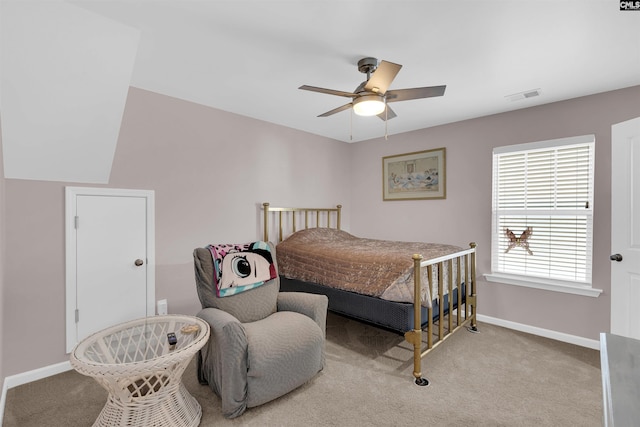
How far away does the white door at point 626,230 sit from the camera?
7.04 ft

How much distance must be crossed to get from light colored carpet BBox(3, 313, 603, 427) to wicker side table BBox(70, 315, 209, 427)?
25 centimetres

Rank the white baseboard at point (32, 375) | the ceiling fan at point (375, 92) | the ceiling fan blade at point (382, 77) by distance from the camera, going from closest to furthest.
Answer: the ceiling fan blade at point (382, 77) < the ceiling fan at point (375, 92) < the white baseboard at point (32, 375)

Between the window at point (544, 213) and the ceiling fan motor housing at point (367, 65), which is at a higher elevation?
the ceiling fan motor housing at point (367, 65)

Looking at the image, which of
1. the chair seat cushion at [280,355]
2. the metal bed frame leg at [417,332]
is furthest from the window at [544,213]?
the chair seat cushion at [280,355]

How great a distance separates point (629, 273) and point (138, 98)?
13.8ft

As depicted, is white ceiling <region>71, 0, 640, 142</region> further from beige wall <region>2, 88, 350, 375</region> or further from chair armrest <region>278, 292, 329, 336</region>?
chair armrest <region>278, 292, 329, 336</region>

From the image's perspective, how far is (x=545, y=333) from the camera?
3.14m

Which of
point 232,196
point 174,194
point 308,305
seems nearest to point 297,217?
point 232,196

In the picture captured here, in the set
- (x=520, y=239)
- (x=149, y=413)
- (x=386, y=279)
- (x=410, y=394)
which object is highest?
(x=520, y=239)

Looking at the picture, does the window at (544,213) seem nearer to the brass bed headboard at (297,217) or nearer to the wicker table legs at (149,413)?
the brass bed headboard at (297,217)

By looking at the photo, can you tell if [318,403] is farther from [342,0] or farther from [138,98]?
[138,98]

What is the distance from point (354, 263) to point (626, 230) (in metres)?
2.03

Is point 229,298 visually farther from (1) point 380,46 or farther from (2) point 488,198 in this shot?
(2) point 488,198

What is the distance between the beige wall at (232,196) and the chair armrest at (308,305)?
1.22 m
